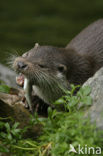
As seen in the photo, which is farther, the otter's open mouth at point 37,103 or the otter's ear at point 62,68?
the otter's open mouth at point 37,103

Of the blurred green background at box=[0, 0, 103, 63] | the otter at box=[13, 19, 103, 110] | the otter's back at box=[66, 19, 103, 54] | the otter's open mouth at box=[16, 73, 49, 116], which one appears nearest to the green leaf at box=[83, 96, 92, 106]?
the otter at box=[13, 19, 103, 110]

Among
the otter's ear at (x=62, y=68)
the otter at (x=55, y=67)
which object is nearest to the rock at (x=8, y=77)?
the otter at (x=55, y=67)

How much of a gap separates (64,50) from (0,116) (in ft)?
4.28

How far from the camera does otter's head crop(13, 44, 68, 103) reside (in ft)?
14.1

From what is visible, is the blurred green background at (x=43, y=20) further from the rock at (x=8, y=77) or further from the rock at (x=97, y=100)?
the rock at (x=97, y=100)

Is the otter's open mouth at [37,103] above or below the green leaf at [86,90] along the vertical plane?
above

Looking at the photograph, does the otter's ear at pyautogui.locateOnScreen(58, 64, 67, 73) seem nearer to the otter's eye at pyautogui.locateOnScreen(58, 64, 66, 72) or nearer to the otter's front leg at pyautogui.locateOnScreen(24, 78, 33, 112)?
the otter's eye at pyautogui.locateOnScreen(58, 64, 66, 72)

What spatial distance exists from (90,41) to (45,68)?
2.98 ft

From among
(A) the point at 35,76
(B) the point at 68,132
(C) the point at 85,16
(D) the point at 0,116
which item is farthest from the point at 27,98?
(C) the point at 85,16

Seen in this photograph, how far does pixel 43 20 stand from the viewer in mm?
10438

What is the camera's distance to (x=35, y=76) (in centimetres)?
432

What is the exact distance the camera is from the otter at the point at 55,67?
434cm

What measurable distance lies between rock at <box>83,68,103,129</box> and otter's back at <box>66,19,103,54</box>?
1386mm

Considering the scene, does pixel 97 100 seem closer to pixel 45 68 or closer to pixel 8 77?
pixel 45 68
